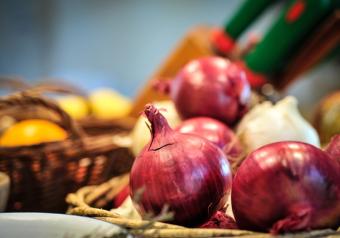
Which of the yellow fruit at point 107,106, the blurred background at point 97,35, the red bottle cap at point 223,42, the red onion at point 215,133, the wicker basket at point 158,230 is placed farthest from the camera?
the blurred background at point 97,35

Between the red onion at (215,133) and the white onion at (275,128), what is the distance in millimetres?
16

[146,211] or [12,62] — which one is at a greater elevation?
[12,62]

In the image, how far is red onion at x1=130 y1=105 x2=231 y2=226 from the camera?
1.01 ft

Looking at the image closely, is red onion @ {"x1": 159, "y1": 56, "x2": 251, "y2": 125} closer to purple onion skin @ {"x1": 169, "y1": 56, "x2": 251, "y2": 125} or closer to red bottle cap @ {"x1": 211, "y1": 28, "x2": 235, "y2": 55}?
purple onion skin @ {"x1": 169, "y1": 56, "x2": 251, "y2": 125}

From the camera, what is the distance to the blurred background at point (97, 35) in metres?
2.08

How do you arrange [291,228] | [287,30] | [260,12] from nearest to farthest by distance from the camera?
[291,228] → [287,30] → [260,12]

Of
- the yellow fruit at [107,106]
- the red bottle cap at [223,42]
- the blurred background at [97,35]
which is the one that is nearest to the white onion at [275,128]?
the red bottle cap at [223,42]

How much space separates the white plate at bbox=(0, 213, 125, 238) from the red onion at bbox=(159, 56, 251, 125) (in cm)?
22

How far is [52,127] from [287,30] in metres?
0.44

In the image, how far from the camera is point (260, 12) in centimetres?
85

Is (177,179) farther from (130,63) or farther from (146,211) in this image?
(130,63)

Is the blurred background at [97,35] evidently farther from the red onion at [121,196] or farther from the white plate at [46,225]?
the white plate at [46,225]

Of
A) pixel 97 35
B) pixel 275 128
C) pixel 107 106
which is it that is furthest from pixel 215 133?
pixel 97 35

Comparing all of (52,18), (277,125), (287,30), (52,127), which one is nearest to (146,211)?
(277,125)
